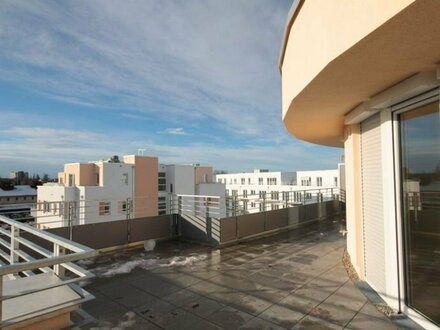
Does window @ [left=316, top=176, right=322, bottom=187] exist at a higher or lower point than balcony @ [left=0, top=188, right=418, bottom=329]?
higher

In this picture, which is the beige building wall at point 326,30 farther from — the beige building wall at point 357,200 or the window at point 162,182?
the window at point 162,182

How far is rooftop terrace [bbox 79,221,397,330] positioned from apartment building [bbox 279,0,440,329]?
808 millimetres

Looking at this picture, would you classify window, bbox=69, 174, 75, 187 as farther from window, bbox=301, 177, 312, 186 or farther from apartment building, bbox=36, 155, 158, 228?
window, bbox=301, 177, 312, 186

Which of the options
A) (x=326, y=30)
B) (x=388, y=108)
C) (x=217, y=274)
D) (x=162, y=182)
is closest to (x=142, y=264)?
(x=217, y=274)

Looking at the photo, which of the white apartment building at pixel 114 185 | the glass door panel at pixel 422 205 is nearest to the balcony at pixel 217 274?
the glass door panel at pixel 422 205

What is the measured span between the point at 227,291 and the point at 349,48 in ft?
14.4

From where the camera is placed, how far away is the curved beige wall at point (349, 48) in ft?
7.06

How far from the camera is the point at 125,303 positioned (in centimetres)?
476

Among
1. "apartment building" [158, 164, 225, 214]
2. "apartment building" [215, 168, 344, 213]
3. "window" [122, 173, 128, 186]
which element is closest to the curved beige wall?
"apartment building" [215, 168, 344, 213]

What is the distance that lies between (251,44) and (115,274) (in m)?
7.13

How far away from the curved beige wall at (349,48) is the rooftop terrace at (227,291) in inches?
129

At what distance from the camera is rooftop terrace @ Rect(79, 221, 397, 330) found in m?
4.18

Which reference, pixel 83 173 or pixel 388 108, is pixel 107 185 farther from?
pixel 388 108

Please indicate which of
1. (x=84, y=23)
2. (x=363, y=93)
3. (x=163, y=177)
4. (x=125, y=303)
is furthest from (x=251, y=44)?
(x=163, y=177)
